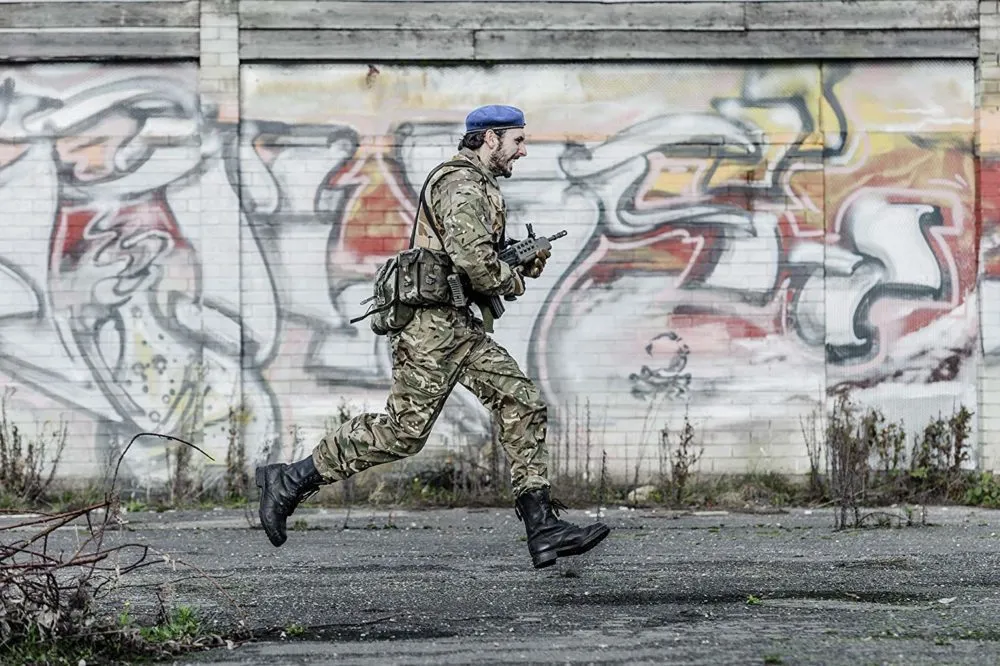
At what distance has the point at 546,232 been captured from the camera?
1008 centimetres

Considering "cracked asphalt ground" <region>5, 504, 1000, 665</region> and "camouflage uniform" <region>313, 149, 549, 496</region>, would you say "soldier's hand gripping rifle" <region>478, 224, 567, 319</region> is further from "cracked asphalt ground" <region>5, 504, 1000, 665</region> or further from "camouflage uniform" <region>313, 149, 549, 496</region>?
"cracked asphalt ground" <region>5, 504, 1000, 665</region>

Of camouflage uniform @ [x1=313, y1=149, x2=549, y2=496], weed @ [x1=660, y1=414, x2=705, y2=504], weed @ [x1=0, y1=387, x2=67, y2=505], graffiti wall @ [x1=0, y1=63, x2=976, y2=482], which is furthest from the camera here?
graffiti wall @ [x1=0, y1=63, x2=976, y2=482]

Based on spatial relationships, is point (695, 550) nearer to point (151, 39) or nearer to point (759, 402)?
point (759, 402)

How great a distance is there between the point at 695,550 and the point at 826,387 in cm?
379

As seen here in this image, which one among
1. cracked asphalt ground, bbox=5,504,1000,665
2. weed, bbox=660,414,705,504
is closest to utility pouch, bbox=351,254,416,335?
cracked asphalt ground, bbox=5,504,1000,665

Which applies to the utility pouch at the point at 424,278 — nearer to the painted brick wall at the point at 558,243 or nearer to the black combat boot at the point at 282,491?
the black combat boot at the point at 282,491

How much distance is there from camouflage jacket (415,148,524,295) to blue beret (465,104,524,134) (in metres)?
0.16

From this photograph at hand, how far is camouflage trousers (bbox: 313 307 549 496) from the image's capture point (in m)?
5.75

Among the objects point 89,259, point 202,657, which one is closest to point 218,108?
point 89,259

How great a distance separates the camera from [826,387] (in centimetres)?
1016

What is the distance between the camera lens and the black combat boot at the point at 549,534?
18.1ft

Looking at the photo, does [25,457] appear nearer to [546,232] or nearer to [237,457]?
[237,457]

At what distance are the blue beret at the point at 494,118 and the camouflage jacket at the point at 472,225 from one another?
16cm

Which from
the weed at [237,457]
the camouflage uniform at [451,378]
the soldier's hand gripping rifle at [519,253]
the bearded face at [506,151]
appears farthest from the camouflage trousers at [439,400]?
the weed at [237,457]
